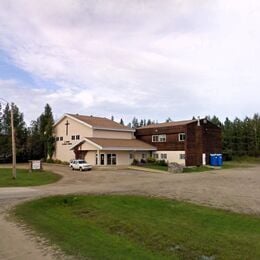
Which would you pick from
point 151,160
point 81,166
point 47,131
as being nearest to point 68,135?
point 47,131

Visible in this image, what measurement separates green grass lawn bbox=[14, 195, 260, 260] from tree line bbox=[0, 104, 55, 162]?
47.4 m

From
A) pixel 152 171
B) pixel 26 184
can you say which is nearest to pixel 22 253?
pixel 26 184

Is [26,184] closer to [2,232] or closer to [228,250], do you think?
[2,232]

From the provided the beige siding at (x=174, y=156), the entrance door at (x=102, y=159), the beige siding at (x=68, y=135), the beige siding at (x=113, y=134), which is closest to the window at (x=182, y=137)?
the beige siding at (x=174, y=156)

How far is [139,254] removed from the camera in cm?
870

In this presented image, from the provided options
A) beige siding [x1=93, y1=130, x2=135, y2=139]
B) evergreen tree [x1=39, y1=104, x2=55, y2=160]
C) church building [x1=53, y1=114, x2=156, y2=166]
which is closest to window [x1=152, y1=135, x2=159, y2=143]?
church building [x1=53, y1=114, x2=156, y2=166]

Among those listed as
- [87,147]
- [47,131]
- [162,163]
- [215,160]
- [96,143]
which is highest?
[47,131]

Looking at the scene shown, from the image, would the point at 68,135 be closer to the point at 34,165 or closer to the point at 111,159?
the point at 111,159

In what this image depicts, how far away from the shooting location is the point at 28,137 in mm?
69375

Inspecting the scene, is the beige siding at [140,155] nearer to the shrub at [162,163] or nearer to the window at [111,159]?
the shrub at [162,163]

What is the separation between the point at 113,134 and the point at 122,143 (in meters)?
3.91

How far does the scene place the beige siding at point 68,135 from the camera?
57.1 metres

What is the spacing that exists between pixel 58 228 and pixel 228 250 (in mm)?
5652

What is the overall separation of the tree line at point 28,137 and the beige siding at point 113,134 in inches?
449
